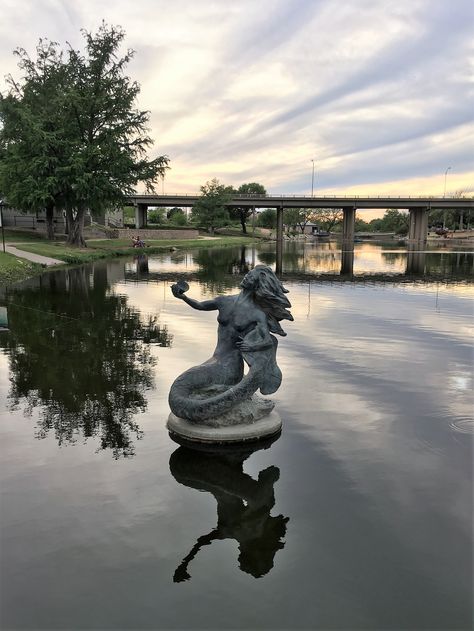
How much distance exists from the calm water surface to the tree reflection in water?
0.06 metres

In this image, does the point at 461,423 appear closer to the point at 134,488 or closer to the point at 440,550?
the point at 440,550

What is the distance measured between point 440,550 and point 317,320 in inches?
456

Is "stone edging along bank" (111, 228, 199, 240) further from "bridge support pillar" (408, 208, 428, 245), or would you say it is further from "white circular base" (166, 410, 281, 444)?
"white circular base" (166, 410, 281, 444)

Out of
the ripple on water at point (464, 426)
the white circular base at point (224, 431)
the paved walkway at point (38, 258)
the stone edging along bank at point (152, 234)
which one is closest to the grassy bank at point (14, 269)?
the paved walkway at point (38, 258)

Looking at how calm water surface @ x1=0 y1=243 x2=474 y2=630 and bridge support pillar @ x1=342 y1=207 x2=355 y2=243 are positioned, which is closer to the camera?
calm water surface @ x1=0 y1=243 x2=474 y2=630

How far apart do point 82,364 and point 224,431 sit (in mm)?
4769

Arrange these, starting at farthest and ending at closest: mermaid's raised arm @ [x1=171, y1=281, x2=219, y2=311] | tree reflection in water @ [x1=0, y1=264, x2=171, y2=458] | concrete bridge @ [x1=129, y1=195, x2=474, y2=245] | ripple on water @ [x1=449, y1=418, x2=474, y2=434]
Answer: concrete bridge @ [x1=129, y1=195, x2=474, y2=245] < tree reflection in water @ [x1=0, y1=264, x2=171, y2=458] < ripple on water @ [x1=449, y1=418, x2=474, y2=434] < mermaid's raised arm @ [x1=171, y1=281, x2=219, y2=311]

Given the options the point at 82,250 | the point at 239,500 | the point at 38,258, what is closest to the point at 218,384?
the point at 239,500

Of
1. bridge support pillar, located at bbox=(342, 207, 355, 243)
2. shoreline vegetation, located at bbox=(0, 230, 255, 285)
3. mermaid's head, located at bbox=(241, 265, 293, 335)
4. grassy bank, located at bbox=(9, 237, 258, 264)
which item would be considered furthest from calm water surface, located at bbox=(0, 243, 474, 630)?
bridge support pillar, located at bbox=(342, 207, 355, 243)

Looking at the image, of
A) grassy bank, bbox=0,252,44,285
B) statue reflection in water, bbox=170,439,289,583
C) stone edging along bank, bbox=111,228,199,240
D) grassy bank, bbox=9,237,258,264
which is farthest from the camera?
stone edging along bank, bbox=111,228,199,240

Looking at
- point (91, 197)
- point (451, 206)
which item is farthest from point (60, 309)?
point (451, 206)

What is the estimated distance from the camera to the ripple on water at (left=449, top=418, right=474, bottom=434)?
7.36 metres

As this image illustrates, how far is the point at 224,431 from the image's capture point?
22.3 ft

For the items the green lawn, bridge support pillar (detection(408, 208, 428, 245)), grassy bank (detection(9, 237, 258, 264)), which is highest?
bridge support pillar (detection(408, 208, 428, 245))
